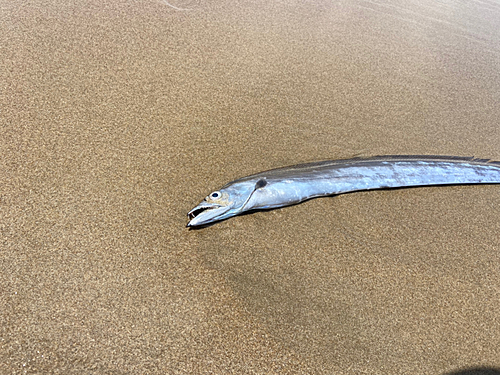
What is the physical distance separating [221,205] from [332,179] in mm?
843

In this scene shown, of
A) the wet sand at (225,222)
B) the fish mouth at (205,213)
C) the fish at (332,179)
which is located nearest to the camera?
the wet sand at (225,222)

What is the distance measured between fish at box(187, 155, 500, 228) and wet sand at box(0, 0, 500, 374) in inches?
3.3

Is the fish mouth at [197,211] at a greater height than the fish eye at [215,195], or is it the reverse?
the fish eye at [215,195]

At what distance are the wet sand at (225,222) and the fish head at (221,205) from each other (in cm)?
8

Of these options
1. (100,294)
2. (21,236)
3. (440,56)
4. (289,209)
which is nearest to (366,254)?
(289,209)

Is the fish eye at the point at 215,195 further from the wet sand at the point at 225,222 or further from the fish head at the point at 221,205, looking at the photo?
the wet sand at the point at 225,222

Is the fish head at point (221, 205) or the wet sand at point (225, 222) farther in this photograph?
the fish head at point (221, 205)

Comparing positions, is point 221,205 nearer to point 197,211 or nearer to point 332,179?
point 197,211

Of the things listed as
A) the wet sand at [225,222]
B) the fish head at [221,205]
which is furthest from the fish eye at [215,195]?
the wet sand at [225,222]

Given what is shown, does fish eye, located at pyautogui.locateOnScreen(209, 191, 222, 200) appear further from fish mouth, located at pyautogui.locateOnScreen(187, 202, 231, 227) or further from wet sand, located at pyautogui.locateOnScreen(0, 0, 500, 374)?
wet sand, located at pyautogui.locateOnScreen(0, 0, 500, 374)

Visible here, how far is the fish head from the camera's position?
2.02 m

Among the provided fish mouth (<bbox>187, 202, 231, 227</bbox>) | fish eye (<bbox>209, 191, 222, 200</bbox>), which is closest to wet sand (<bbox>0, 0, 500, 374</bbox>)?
fish mouth (<bbox>187, 202, 231, 227</bbox>)

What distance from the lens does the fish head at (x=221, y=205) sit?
2.02 m

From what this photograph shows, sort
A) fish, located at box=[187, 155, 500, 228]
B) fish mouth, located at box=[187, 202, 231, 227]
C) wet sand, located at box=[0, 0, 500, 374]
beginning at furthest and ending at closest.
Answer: fish, located at box=[187, 155, 500, 228] < fish mouth, located at box=[187, 202, 231, 227] < wet sand, located at box=[0, 0, 500, 374]
